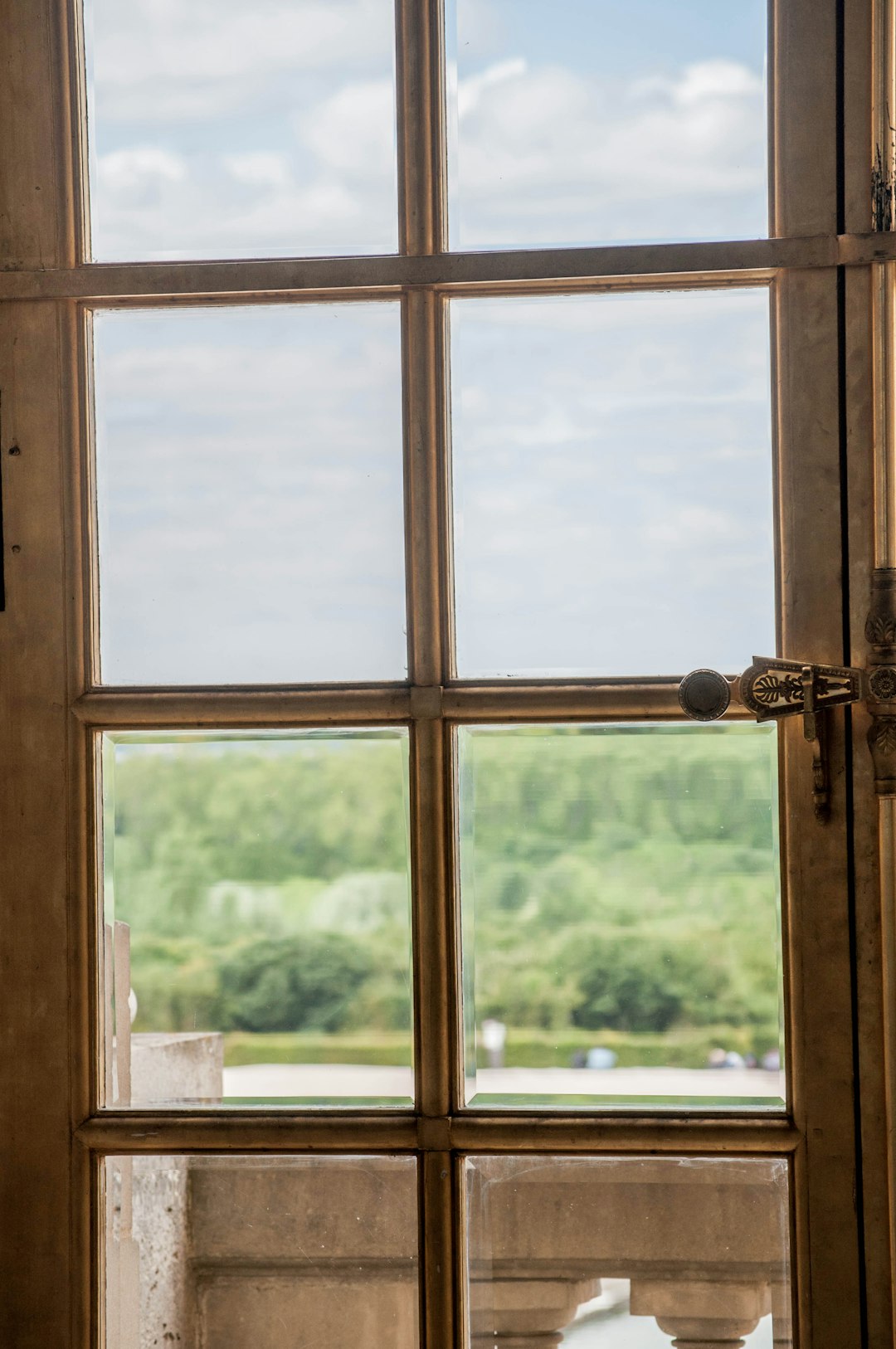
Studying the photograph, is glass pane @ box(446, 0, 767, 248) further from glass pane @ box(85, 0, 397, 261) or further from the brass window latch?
the brass window latch

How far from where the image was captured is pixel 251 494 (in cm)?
140

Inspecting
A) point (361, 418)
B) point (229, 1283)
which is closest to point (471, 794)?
point (361, 418)

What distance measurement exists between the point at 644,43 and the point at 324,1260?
4.33 feet

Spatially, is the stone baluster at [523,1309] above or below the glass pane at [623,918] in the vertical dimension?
below

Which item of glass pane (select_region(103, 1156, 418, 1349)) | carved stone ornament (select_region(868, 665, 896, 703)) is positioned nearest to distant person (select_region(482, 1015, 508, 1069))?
glass pane (select_region(103, 1156, 418, 1349))

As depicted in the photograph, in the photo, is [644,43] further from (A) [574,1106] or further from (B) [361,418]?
(A) [574,1106]

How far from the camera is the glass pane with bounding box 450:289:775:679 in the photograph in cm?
134

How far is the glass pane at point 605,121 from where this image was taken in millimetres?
1350

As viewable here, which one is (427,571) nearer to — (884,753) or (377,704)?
(377,704)

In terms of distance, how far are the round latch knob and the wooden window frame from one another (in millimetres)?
95

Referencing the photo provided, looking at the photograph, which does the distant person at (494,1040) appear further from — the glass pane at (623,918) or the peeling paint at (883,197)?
the peeling paint at (883,197)

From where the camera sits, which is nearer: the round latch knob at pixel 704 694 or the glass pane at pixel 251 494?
the round latch knob at pixel 704 694

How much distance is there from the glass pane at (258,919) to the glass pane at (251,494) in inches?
3.7

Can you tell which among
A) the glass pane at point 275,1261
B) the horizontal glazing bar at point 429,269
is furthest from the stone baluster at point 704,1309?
the horizontal glazing bar at point 429,269
